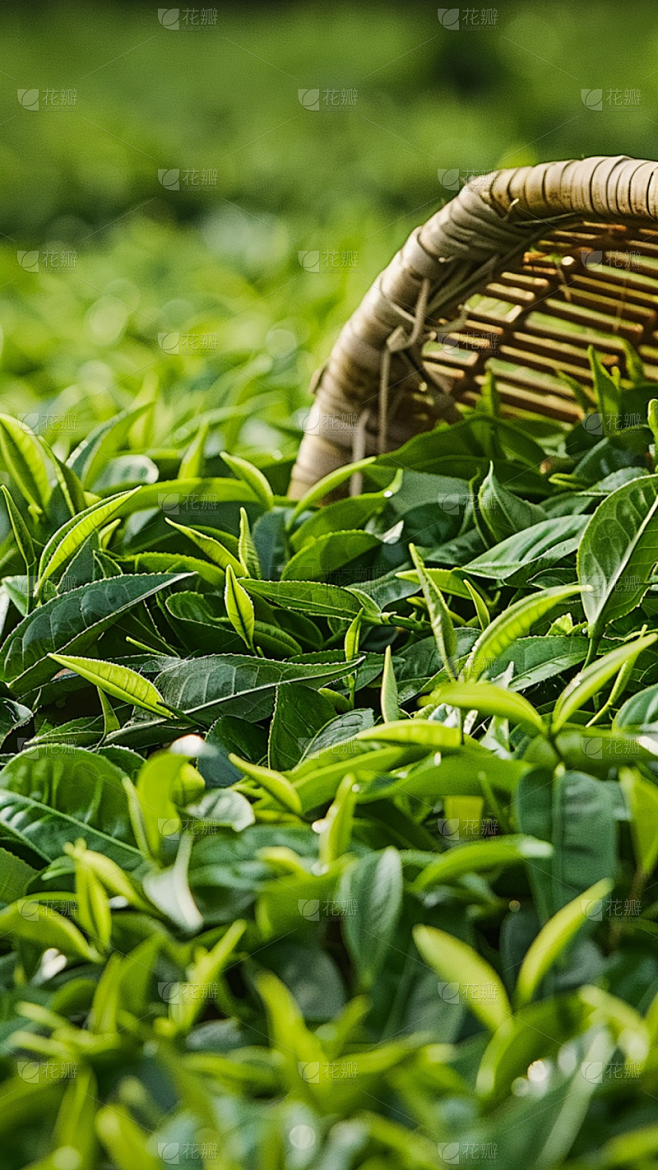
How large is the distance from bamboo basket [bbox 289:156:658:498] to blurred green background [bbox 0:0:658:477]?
2.4 inches

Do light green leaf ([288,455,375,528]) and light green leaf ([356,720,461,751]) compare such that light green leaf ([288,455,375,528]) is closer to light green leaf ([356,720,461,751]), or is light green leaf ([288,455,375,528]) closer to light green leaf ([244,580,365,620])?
light green leaf ([244,580,365,620])

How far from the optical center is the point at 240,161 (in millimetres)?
1704

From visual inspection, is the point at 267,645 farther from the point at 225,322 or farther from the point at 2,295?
the point at 2,295

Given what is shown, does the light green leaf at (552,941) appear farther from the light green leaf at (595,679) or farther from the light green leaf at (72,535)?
the light green leaf at (72,535)

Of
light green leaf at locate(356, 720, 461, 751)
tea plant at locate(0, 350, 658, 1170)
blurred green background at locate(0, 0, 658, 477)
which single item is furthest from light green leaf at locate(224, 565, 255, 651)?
blurred green background at locate(0, 0, 658, 477)

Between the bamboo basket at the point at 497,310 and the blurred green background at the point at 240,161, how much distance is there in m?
0.06

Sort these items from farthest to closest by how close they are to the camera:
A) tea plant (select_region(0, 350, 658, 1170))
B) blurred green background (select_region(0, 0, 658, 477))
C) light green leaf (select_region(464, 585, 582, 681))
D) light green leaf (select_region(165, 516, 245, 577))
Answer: blurred green background (select_region(0, 0, 658, 477)) → light green leaf (select_region(165, 516, 245, 577)) → light green leaf (select_region(464, 585, 582, 681)) → tea plant (select_region(0, 350, 658, 1170))

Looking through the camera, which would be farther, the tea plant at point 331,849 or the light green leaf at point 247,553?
the light green leaf at point 247,553

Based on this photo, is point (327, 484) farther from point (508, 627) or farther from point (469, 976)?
point (469, 976)

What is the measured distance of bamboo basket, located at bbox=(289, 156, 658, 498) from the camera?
1.45 feet

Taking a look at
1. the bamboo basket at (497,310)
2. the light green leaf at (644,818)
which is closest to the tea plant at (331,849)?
the light green leaf at (644,818)

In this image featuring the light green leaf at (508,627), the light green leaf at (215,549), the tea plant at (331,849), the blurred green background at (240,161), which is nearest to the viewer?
the tea plant at (331,849)

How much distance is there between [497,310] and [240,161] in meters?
1.28

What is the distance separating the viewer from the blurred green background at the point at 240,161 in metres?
0.81
